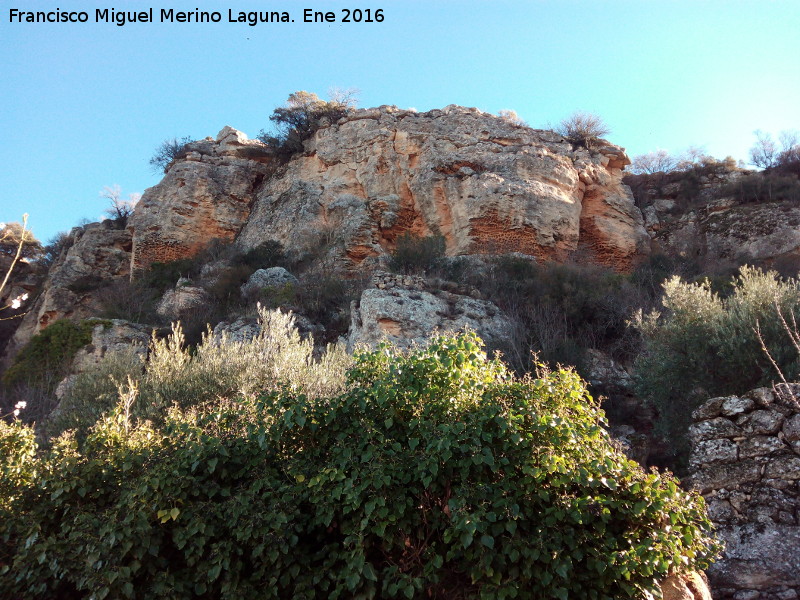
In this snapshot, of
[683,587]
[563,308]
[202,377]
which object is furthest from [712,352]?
[202,377]

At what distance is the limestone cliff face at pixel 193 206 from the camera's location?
24.3 m

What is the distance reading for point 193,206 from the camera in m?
25.1

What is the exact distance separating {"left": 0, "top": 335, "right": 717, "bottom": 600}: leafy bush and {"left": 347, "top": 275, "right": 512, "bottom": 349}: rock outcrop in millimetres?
7283

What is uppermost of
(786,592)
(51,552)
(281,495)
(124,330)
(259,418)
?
(124,330)

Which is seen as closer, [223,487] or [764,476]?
[223,487]

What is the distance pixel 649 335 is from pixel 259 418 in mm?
8113

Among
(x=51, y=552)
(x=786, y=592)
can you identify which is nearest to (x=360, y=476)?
(x=51, y=552)

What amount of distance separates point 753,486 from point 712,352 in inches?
160

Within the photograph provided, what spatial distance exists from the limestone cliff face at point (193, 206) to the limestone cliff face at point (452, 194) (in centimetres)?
127

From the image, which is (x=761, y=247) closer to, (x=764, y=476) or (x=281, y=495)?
(x=764, y=476)

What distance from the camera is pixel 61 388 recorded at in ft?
41.8

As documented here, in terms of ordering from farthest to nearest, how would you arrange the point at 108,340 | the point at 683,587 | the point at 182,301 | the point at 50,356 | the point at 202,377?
the point at 182,301 → the point at 50,356 → the point at 108,340 → the point at 202,377 → the point at 683,587

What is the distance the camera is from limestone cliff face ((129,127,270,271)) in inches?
956

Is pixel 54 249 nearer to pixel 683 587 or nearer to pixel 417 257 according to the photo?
pixel 417 257
